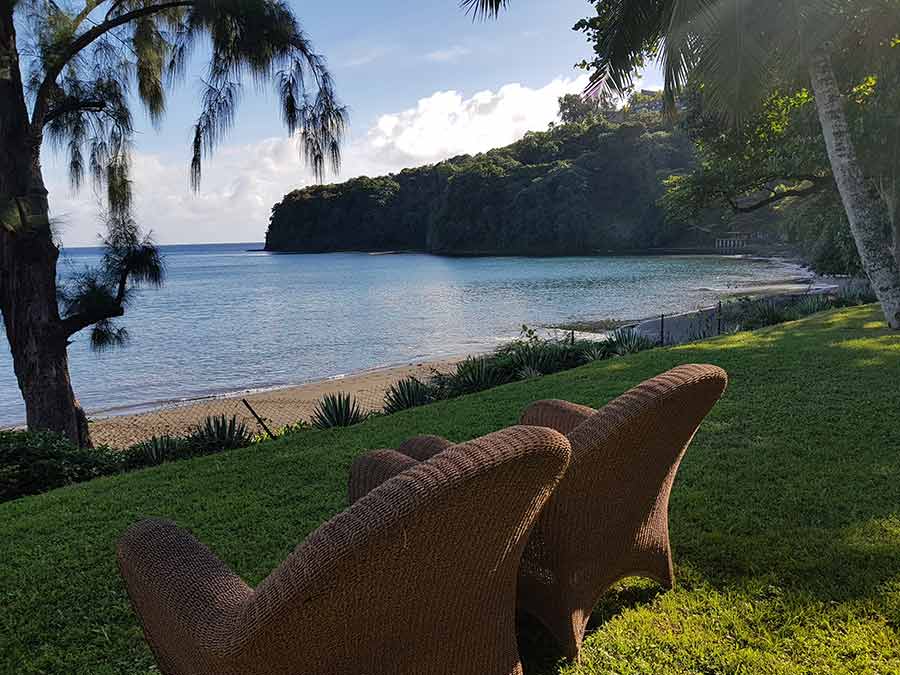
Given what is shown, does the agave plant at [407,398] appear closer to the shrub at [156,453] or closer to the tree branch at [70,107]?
the shrub at [156,453]

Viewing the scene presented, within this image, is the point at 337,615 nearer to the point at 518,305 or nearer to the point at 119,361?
the point at 119,361

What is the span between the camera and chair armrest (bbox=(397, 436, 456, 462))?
306 centimetres

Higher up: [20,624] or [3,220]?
[3,220]

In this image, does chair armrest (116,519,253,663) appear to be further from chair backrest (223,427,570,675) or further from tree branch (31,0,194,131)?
tree branch (31,0,194,131)

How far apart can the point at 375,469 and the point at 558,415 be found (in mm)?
1080

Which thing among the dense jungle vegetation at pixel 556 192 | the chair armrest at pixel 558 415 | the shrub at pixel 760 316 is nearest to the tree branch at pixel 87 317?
the chair armrest at pixel 558 415

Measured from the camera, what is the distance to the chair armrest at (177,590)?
1686mm

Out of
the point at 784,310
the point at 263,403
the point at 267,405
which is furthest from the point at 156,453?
the point at 784,310

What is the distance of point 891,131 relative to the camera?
37.5 feet

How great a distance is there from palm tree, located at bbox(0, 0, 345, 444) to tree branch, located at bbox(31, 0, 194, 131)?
0.01 meters

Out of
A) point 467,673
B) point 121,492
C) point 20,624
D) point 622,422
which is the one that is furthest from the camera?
point 121,492

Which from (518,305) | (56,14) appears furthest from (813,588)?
(518,305)

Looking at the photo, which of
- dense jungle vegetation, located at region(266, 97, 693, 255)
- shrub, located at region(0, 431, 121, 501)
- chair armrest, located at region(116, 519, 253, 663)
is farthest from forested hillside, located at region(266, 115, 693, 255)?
chair armrest, located at region(116, 519, 253, 663)

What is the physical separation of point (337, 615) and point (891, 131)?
13175 millimetres
